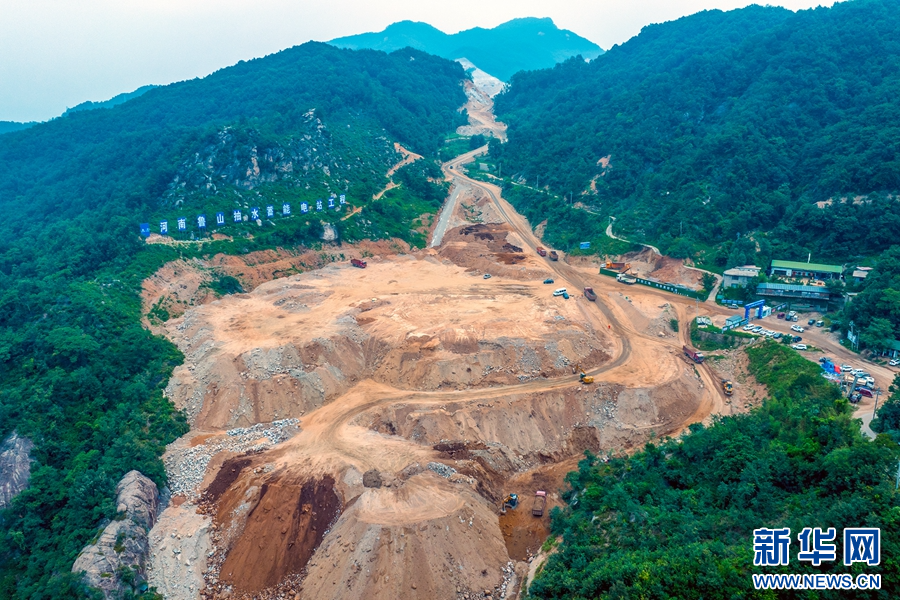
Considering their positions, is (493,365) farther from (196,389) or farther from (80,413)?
(80,413)

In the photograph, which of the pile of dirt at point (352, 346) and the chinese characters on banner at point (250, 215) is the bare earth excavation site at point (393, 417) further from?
the chinese characters on banner at point (250, 215)

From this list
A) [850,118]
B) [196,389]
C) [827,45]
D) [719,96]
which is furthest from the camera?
[719,96]

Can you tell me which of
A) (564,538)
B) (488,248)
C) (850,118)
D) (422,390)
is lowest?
(564,538)

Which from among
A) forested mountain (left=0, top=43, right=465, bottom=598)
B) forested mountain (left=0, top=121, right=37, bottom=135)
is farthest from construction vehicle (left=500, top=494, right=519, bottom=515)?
forested mountain (left=0, top=121, right=37, bottom=135)

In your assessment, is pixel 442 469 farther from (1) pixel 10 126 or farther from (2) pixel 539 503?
(1) pixel 10 126

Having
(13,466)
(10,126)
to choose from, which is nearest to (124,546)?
(13,466)

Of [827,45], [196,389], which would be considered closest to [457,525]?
[196,389]
